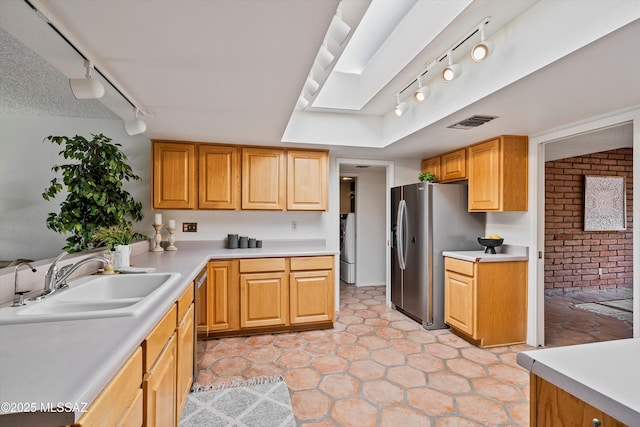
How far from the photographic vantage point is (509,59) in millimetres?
1942

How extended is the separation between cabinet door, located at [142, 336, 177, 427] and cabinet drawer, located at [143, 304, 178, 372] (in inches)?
1.3

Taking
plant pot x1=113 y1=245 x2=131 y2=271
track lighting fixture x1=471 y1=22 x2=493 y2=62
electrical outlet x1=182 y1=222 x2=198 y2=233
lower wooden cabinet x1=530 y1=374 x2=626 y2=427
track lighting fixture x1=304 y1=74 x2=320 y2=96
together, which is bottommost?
lower wooden cabinet x1=530 y1=374 x2=626 y2=427

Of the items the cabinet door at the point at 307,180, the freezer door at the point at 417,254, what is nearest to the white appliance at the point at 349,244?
the freezer door at the point at 417,254

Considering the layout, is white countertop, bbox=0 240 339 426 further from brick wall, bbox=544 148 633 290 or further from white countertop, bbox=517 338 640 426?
brick wall, bbox=544 148 633 290

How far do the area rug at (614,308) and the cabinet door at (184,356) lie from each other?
4518 millimetres

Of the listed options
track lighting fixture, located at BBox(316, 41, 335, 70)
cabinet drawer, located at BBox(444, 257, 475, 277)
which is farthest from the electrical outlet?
cabinet drawer, located at BBox(444, 257, 475, 277)

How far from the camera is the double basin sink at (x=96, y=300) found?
1.17m

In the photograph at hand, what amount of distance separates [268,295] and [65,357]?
2.52 metres

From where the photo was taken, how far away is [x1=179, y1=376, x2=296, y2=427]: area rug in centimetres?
193

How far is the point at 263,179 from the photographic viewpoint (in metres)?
3.62

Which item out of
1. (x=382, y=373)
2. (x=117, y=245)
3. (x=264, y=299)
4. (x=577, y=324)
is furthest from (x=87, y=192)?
(x=577, y=324)

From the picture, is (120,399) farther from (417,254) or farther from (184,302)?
(417,254)

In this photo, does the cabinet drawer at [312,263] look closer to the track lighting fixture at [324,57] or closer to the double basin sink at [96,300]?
the double basin sink at [96,300]

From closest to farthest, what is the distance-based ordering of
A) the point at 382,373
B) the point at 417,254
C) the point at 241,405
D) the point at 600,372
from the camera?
the point at 600,372 → the point at 241,405 → the point at 382,373 → the point at 417,254
